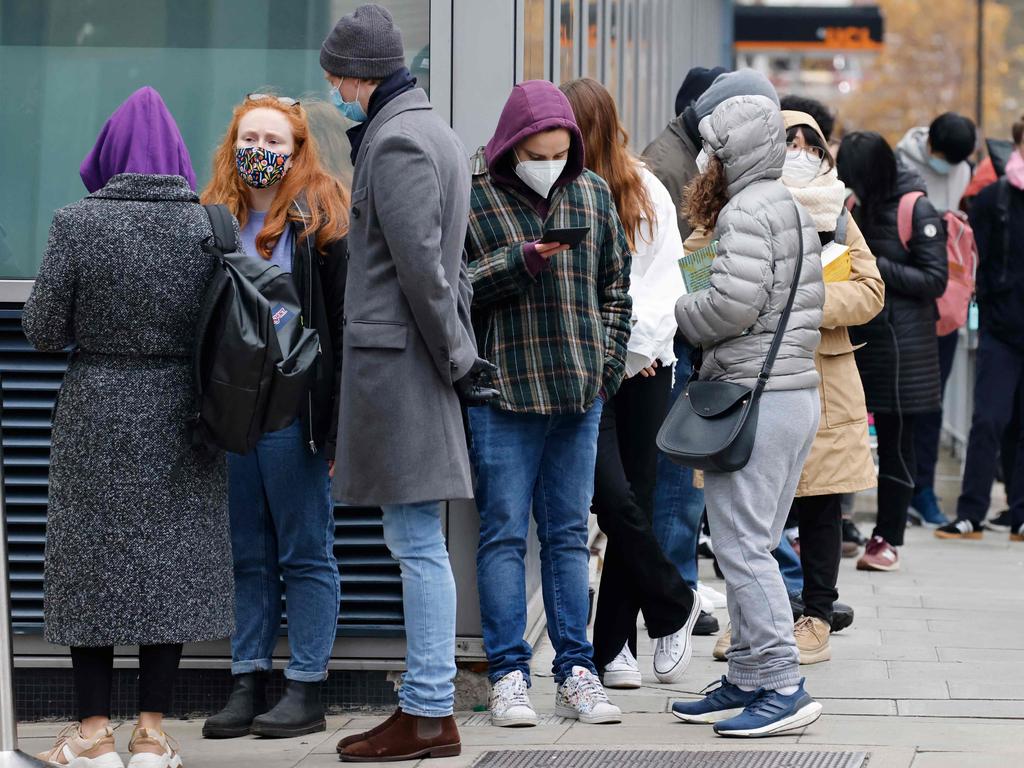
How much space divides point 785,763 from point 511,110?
6.72 ft

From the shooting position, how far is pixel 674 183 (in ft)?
21.3

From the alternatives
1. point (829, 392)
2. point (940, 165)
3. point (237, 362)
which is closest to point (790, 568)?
point (829, 392)

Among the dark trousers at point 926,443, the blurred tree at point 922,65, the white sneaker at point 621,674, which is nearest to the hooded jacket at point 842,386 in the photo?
the white sneaker at point 621,674

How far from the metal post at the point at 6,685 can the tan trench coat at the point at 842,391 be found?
8.46 ft

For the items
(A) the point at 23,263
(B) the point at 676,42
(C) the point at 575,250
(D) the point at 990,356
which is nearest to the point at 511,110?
(C) the point at 575,250

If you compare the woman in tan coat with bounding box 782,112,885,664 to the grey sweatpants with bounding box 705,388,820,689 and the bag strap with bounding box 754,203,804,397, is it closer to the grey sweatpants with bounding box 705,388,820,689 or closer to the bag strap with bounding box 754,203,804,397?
Result: the bag strap with bounding box 754,203,804,397

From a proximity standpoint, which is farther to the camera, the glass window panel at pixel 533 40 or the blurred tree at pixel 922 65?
the blurred tree at pixel 922 65

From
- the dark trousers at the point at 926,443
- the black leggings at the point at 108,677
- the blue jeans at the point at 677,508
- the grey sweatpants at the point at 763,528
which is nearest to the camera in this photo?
the black leggings at the point at 108,677

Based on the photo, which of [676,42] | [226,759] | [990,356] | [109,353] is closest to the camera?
[109,353]

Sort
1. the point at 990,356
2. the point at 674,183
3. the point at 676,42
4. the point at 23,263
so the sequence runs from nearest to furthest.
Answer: the point at 23,263 → the point at 674,183 → the point at 990,356 → the point at 676,42

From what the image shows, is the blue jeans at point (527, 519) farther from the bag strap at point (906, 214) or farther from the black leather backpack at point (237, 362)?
the bag strap at point (906, 214)

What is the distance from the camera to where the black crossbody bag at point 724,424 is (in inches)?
198

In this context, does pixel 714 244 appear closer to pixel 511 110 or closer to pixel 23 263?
pixel 511 110

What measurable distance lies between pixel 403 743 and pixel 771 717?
109cm
